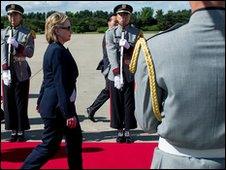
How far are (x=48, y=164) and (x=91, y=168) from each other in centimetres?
42

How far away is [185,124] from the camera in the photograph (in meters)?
1.72

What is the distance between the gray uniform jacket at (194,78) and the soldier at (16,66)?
13.0 ft

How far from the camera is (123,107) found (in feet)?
19.2

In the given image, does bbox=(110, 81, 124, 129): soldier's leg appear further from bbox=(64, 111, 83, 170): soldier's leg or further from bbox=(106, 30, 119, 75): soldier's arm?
bbox=(64, 111, 83, 170): soldier's leg

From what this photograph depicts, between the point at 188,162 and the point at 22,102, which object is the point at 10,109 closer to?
the point at 22,102

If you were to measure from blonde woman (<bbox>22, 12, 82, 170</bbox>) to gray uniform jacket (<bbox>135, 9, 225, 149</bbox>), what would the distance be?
1.94 metres

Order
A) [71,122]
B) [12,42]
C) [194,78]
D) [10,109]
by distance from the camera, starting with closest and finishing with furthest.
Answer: [194,78] < [71,122] < [12,42] < [10,109]

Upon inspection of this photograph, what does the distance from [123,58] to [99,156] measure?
1318 millimetres

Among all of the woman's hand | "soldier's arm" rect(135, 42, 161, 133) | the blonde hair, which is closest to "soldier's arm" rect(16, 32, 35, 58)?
the blonde hair

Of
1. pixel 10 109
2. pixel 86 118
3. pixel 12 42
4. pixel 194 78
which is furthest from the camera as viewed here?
pixel 86 118

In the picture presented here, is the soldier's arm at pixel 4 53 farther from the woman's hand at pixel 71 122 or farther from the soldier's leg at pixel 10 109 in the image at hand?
the woman's hand at pixel 71 122

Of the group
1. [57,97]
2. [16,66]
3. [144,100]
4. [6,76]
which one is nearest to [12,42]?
[16,66]

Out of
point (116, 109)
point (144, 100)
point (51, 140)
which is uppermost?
point (144, 100)

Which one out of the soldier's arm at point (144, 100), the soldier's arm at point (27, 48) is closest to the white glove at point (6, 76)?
the soldier's arm at point (27, 48)
